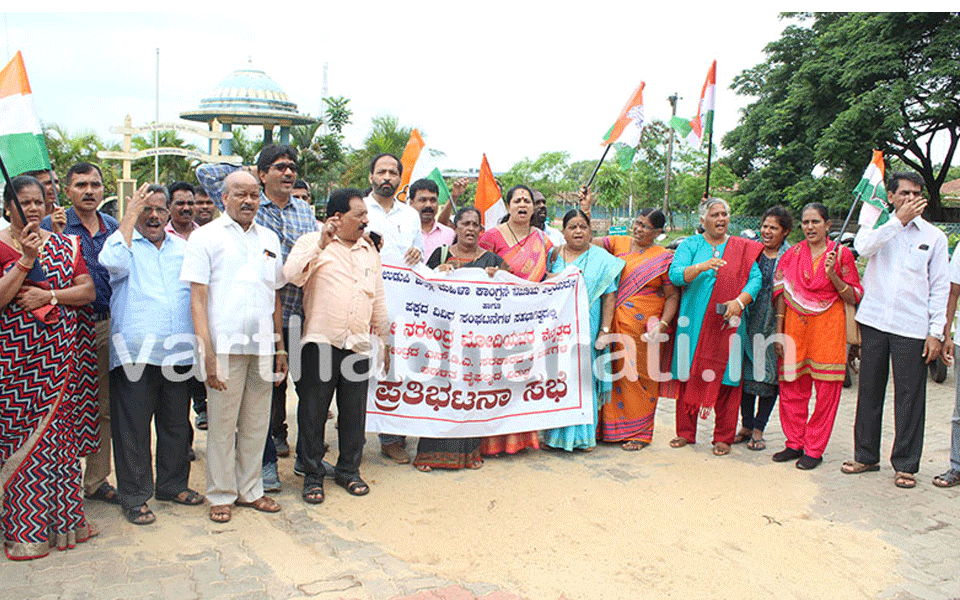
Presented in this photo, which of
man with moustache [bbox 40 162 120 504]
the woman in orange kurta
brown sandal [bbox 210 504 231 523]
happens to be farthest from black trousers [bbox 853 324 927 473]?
man with moustache [bbox 40 162 120 504]

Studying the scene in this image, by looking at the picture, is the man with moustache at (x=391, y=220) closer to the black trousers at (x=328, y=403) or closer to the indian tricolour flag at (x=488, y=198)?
the black trousers at (x=328, y=403)

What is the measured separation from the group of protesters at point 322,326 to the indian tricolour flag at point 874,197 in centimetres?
8

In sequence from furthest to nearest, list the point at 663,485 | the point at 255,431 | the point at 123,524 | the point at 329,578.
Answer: the point at 663,485, the point at 255,431, the point at 123,524, the point at 329,578

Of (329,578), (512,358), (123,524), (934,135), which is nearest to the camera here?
(329,578)

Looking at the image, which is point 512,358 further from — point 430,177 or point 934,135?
point 934,135

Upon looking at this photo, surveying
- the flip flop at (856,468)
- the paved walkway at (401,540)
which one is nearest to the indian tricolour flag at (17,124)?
the paved walkway at (401,540)

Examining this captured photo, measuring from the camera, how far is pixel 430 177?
583cm

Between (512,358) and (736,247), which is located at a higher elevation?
(736,247)

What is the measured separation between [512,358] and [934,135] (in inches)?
966

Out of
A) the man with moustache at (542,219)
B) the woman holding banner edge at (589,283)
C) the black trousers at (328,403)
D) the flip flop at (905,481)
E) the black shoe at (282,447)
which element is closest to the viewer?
the black trousers at (328,403)

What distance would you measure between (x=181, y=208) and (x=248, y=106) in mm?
23329

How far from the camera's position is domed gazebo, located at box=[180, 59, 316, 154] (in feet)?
85.3

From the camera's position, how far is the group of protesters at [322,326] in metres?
3.60

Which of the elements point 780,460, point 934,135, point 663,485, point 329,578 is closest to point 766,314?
point 780,460
